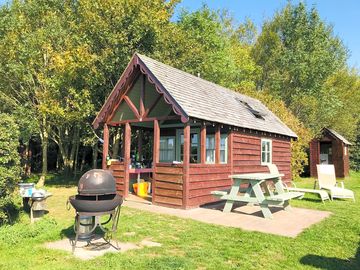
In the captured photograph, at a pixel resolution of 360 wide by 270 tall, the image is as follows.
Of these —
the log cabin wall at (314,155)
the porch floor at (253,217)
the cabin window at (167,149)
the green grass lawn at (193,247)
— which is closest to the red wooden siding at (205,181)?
the porch floor at (253,217)

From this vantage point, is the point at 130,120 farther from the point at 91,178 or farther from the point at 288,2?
the point at 288,2

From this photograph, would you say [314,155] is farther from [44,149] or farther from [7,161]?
[7,161]

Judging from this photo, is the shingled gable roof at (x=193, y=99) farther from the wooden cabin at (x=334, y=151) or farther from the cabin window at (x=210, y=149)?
the wooden cabin at (x=334, y=151)

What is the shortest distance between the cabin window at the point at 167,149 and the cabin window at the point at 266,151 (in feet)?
14.0

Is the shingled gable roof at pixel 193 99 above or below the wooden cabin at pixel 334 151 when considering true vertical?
above

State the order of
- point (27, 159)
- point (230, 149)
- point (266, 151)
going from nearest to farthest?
1. point (230, 149)
2. point (266, 151)
3. point (27, 159)

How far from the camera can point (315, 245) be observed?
245 inches

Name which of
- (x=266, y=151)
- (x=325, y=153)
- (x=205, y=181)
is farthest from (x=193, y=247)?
(x=325, y=153)

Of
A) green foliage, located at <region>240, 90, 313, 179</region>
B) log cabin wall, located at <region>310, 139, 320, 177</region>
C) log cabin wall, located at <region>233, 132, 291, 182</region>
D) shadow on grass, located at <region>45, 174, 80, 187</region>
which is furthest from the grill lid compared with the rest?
log cabin wall, located at <region>310, 139, 320, 177</region>

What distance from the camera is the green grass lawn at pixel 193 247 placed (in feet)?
16.5

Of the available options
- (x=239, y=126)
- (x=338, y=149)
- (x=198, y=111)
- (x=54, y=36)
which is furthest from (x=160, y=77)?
(x=338, y=149)

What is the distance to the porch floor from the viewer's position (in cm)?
755

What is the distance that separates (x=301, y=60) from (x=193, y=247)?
29617mm

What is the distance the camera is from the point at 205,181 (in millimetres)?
10648
